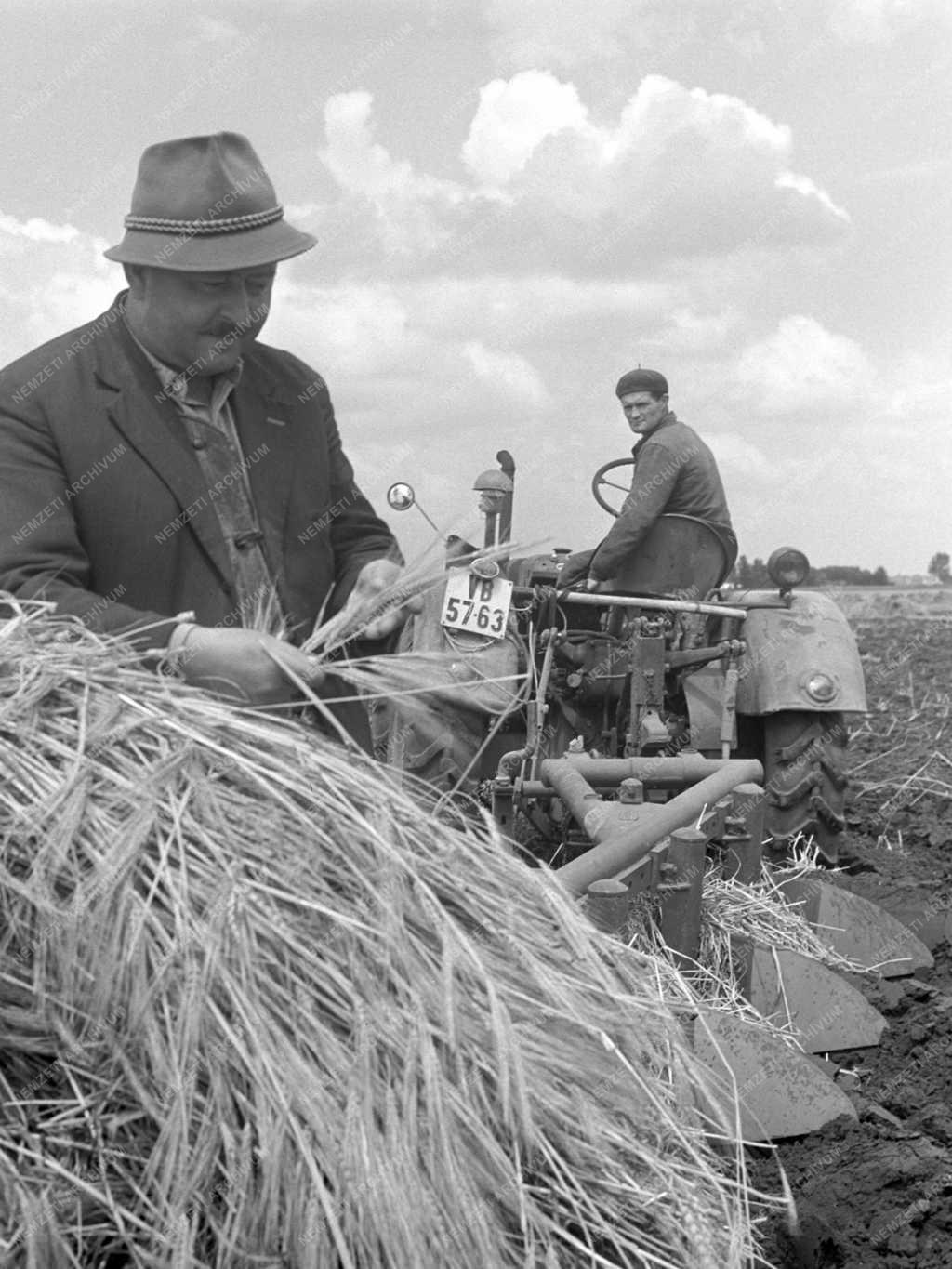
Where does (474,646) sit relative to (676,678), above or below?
above

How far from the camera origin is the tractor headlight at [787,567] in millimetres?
6051

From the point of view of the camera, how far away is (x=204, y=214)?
2.72 m

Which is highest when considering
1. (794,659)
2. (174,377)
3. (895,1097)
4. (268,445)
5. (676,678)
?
(174,377)

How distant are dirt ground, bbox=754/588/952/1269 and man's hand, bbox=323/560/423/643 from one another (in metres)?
1.27

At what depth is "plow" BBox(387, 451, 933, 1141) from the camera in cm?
372

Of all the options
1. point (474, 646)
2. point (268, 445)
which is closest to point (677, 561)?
point (474, 646)

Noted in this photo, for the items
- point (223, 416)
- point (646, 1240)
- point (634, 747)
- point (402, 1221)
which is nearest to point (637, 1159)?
point (646, 1240)

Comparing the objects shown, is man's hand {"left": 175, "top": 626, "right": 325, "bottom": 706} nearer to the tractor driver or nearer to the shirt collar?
the shirt collar

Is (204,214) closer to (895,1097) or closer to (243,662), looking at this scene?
(243,662)

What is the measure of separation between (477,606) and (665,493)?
6.03 ft

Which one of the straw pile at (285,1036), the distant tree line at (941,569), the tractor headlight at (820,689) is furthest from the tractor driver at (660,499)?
the distant tree line at (941,569)

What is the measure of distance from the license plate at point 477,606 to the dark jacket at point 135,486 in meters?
1.81

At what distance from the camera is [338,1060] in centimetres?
181

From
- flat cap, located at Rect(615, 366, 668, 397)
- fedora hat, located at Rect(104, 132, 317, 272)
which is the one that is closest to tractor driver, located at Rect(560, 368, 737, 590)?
flat cap, located at Rect(615, 366, 668, 397)
